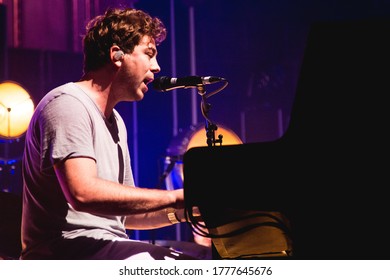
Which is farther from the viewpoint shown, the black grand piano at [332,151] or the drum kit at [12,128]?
the drum kit at [12,128]

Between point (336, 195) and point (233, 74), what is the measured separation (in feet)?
16.0

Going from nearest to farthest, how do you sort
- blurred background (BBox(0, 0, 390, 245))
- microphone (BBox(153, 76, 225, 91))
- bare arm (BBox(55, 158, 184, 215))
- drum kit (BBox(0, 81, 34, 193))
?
bare arm (BBox(55, 158, 184, 215)) < microphone (BBox(153, 76, 225, 91)) < drum kit (BBox(0, 81, 34, 193)) < blurred background (BBox(0, 0, 390, 245))

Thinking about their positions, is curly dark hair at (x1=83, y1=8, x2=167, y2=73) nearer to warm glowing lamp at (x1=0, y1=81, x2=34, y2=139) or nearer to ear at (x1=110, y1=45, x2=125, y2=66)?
ear at (x1=110, y1=45, x2=125, y2=66)

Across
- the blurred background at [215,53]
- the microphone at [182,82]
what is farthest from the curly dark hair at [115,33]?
the blurred background at [215,53]

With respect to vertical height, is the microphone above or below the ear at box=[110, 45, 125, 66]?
below

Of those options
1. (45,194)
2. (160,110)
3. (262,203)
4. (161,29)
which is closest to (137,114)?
(160,110)

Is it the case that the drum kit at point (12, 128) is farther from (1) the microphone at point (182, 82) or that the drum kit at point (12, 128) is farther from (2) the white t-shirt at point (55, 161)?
(1) the microphone at point (182, 82)

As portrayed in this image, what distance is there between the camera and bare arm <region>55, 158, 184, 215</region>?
6.11ft

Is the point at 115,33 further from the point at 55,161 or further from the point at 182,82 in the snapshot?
the point at 55,161

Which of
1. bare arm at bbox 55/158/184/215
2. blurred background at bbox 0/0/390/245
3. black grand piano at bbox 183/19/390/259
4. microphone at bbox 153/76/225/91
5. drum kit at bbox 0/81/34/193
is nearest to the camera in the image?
black grand piano at bbox 183/19/390/259

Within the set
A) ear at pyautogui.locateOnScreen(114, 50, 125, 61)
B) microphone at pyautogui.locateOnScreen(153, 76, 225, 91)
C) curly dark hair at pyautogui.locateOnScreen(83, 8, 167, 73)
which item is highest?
curly dark hair at pyautogui.locateOnScreen(83, 8, 167, 73)

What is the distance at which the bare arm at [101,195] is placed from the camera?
73.3 inches

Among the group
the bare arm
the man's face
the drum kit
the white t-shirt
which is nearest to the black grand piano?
the bare arm

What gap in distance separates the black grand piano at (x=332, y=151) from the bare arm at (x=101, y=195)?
Answer: 264mm
